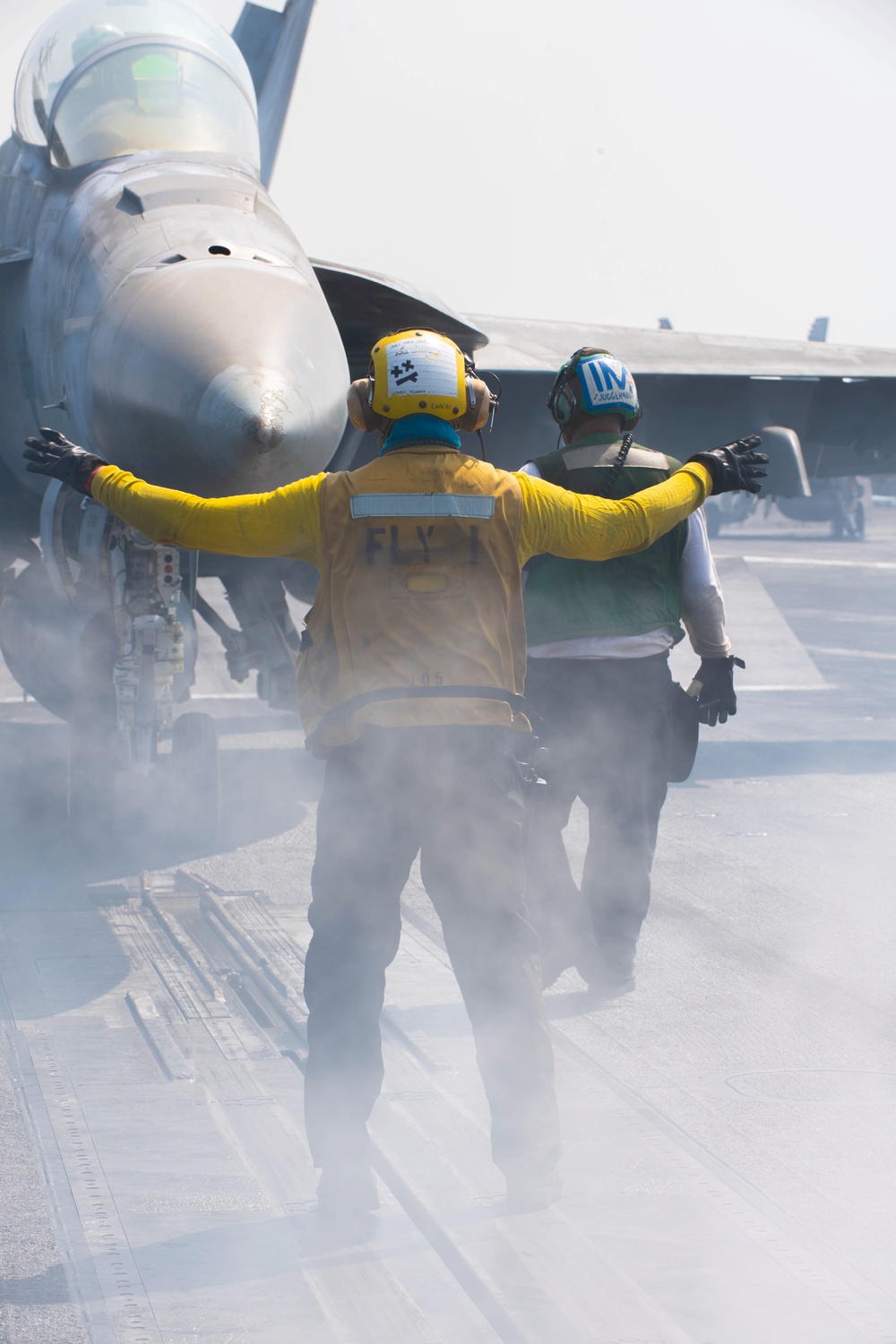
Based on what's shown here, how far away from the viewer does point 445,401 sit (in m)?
3.25

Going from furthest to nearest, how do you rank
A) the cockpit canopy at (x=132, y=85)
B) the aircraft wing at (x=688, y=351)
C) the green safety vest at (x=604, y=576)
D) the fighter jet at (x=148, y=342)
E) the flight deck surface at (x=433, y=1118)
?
the aircraft wing at (x=688, y=351) → the cockpit canopy at (x=132, y=85) → the fighter jet at (x=148, y=342) → the green safety vest at (x=604, y=576) → the flight deck surface at (x=433, y=1118)

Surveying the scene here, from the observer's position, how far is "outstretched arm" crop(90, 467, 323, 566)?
3.10m

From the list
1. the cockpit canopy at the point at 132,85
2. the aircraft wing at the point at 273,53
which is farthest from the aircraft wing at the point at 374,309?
the aircraft wing at the point at 273,53

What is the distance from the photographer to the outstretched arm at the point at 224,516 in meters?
3.10

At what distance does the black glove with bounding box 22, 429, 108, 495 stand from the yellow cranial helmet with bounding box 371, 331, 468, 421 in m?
0.66

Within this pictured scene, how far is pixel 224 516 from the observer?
3100 millimetres

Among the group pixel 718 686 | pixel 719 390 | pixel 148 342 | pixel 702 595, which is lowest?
pixel 718 686

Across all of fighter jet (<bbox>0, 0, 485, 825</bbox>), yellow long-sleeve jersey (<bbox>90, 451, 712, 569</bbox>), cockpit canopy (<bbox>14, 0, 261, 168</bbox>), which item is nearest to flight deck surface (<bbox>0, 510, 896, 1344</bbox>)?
fighter jet (<bbox>0, 0, 485, 825</bbox>)

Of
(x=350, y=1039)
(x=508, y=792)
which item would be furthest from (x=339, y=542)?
(x=350, y=1039)

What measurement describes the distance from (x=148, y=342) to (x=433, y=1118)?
2.76 m

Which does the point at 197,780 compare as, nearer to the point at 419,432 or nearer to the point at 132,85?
the point at 132,85

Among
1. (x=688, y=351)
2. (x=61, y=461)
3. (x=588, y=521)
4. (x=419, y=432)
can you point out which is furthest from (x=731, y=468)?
(x=688, y=351)

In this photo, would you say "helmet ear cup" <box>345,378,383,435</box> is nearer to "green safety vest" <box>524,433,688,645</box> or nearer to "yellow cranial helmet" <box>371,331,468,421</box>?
"yellow cranial helmet" <box>371,331,468,421</box>

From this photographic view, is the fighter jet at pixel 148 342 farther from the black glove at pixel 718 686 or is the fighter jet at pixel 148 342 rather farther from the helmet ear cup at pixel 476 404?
the black glove at pixel 718 686
